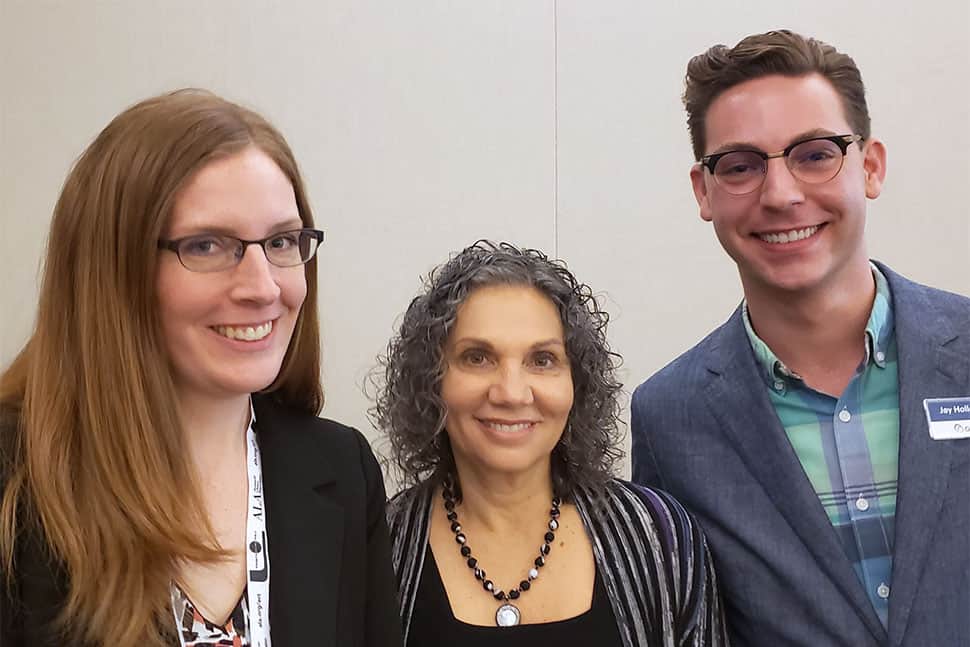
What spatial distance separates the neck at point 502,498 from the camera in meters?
1.96

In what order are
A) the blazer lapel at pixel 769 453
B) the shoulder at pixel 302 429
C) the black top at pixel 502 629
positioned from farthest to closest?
the blazer lapel at pixel 769 453 → the black top at pixel 502 629 → the shoulder at pixel 302 429

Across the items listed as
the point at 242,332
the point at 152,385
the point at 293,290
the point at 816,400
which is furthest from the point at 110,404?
the point at 816,400

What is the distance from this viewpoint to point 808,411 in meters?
2.08

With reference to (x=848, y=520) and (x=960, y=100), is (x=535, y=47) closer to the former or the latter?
(x=960, y=100)

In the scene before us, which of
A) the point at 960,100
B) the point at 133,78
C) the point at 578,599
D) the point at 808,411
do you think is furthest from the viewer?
the point at 960,100

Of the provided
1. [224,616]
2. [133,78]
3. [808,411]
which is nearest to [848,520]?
[808,411]

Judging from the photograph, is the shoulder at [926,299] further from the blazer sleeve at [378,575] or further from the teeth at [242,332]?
the teeth at [242,332]

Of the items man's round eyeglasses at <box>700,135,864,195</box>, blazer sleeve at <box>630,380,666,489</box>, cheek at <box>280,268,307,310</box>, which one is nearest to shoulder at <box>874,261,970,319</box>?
man's round eyeglasses at <box>700,135,864,195</box>

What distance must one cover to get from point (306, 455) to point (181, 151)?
580 millimetres

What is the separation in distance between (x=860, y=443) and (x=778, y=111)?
0.73m

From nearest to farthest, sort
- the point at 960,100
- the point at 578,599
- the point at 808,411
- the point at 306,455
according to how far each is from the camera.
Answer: the point at 306,455 → the point at 578,599 → the point at 808,411 → the point at 960,100

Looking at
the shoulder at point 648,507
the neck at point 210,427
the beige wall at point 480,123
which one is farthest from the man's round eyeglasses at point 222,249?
the beige wall at point 480,123

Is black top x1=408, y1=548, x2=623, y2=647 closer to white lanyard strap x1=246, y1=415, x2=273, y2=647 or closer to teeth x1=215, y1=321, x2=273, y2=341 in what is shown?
white lanyard strap x1=246, y1=415, x2=273, y2=647

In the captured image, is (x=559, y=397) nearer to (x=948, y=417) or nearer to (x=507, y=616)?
(x=507, y=616)
